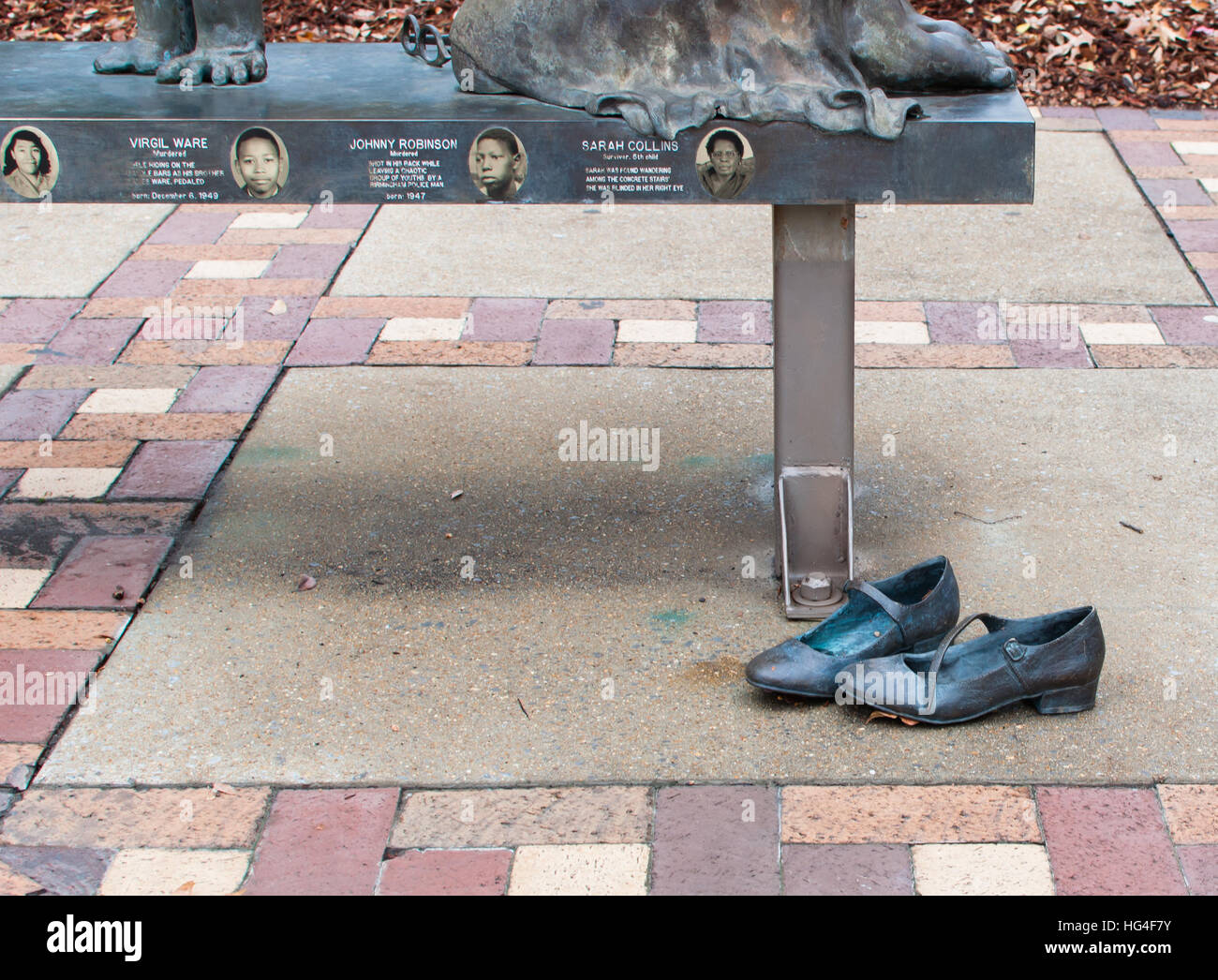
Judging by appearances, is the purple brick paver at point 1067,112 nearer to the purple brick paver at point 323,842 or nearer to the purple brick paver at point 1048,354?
the purple brick paver at point 1048,354

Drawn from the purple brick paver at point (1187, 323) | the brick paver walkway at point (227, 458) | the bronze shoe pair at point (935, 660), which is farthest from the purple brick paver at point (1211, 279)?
the bronze shoe pair at point (935, 660)

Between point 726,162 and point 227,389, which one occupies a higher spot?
point 726,162

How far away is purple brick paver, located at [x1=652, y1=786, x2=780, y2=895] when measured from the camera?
2.70 metres

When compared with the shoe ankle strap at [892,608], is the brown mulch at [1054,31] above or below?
above

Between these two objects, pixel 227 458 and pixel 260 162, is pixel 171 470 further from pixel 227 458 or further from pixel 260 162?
pixel 260 162

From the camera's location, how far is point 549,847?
279 cm

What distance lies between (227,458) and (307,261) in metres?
1.54

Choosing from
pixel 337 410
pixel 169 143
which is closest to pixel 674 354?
pixel 337 410

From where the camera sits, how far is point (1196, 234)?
5.57 metres

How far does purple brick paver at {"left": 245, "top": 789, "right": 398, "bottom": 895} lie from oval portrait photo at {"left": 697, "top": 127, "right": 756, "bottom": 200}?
1410 mm

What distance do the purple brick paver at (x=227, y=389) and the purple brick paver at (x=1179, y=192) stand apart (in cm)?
350

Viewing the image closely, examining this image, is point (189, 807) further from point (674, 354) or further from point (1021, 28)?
point (1021, 28)

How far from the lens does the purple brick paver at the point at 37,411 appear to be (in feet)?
14.5

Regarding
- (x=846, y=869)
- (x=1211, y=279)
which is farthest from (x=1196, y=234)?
(x=846, y=869)
